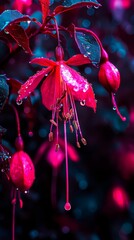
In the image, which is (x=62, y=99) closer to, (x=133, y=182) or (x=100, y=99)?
(x=100, y=99)

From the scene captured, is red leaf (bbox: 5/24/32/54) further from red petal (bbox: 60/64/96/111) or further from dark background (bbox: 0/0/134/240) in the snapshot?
dark background (bbox: 0/0/134/240)

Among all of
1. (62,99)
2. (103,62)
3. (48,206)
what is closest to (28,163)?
(62,99)

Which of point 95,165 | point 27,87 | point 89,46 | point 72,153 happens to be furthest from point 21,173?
point 95,165

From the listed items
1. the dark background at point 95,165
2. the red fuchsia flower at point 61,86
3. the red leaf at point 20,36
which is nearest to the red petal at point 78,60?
the red fuchsia flower at point 61,86

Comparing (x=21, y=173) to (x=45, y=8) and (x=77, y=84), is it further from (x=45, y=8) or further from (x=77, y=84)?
(x=45, y=8)

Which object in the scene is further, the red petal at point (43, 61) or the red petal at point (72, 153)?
the red petal at point (72, 153)

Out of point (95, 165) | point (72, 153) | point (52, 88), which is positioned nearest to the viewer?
point (52, 88)

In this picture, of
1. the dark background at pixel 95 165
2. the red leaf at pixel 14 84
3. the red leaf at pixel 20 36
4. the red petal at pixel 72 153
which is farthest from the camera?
the red petal at pixel 72 153

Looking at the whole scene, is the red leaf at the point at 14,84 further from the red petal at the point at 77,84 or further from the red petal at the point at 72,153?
the red petal at the point at 72,153
